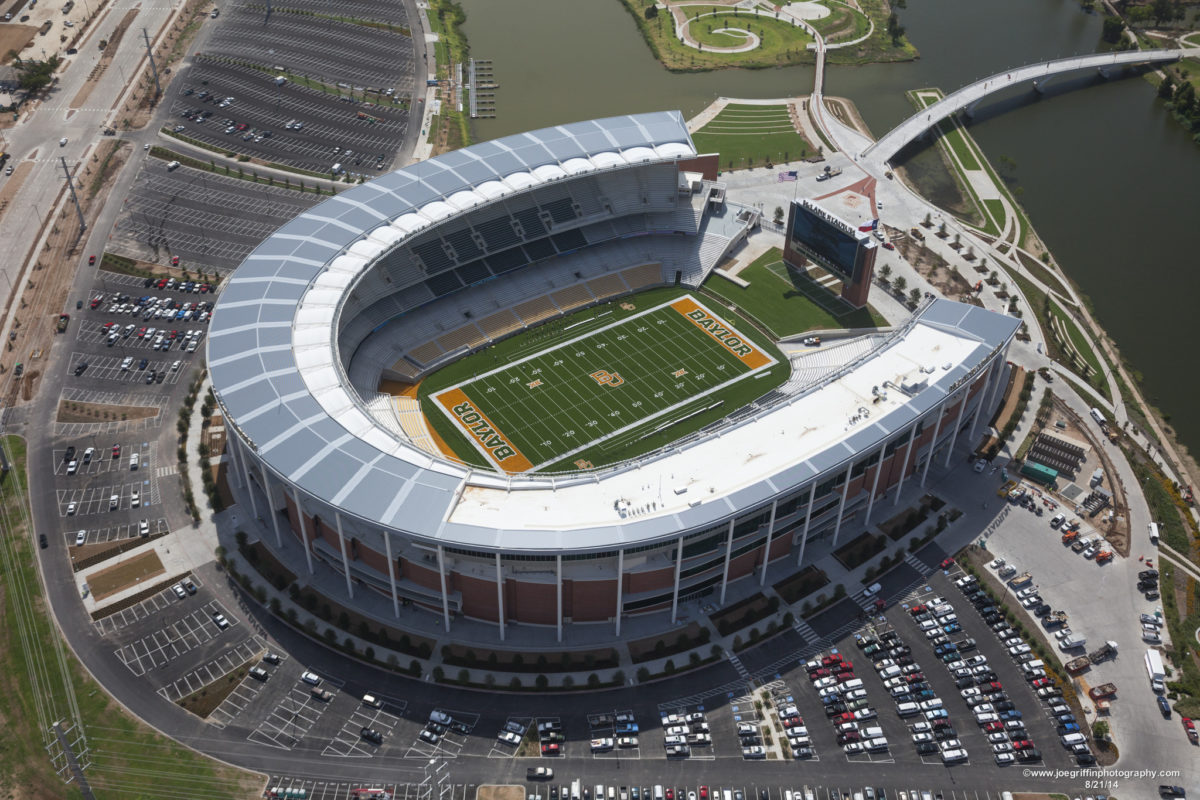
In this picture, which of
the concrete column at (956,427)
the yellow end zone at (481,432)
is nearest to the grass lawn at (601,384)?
the yellow end zone at (481,432)

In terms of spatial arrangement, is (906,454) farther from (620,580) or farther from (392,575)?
(392,575)

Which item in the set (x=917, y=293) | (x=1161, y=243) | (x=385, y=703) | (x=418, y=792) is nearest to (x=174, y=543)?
(x=385, y=703)

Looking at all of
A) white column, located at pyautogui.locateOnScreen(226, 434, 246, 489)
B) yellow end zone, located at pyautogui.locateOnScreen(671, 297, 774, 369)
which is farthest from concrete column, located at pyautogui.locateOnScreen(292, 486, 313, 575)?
yellow end zone, located at pyautogui.locateOnScreen(671, 297, 774, 369)

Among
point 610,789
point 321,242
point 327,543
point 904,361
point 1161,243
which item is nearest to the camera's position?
point 610,789

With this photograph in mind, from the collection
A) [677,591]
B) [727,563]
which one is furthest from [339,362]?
[727,563]

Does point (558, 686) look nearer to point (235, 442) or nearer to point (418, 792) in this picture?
point (418, 792)

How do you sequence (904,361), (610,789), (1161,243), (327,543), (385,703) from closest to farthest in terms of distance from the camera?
(610,789) → (385,703) → (327,543) → (904,361) → (1161,243)
